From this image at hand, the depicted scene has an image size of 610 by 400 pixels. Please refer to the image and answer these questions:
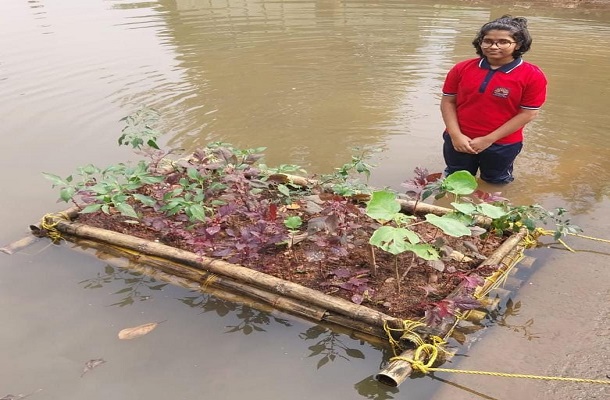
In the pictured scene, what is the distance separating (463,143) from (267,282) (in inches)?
76.0

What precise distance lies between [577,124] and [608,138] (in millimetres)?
473

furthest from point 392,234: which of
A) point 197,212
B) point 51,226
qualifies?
point 51,226

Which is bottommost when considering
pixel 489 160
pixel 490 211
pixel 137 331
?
pixel 137 331

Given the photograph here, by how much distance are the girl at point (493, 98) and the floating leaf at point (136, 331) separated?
2581 millimetres

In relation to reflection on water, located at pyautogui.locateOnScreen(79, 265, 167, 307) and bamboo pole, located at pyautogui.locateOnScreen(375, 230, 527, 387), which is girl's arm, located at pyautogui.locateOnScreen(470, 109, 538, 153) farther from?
reflection on water, located at pyautogui.locateOnScreen(79, 265, 167, 307)

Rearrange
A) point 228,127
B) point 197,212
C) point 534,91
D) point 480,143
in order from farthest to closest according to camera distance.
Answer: point 228,127 → point 480,143 → point 534,91 → point 197,212

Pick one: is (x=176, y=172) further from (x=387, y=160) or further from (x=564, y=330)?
(x=564, y=330)

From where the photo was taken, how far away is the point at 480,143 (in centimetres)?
411

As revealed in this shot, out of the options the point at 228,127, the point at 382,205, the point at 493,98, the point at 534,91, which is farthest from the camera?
the point at 228,127

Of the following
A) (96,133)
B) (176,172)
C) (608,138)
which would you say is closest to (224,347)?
(176,172)

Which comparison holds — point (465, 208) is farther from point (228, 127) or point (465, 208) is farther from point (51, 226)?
point (228, 127)

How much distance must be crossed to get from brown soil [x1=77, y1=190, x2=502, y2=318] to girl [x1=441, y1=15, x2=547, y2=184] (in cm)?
82

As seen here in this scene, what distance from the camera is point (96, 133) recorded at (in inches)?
250

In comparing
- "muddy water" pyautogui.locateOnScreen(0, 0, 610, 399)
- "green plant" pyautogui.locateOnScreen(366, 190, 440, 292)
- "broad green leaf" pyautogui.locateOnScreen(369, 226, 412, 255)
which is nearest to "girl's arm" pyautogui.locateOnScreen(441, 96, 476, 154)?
"muddy water" pyautogui.locateOnScreen(0, 0, 610, 399)
